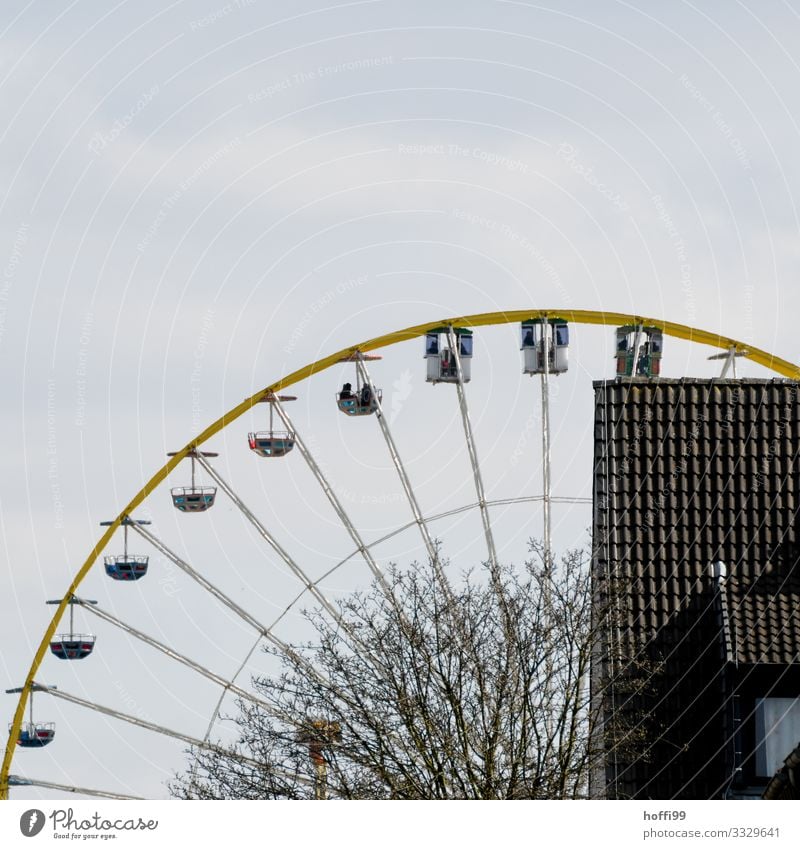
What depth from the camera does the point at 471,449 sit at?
31.1m

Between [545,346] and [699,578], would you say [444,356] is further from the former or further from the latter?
[699,578]

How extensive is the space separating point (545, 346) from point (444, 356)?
1530 millimetres

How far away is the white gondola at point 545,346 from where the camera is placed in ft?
105

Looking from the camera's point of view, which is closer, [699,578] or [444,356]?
[699,578]

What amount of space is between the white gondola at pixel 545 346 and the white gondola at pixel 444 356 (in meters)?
0.88

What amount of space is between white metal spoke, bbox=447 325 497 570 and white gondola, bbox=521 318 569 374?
1030mm

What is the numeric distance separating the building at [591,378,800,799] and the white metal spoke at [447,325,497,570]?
155 centimetres

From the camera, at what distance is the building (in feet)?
86.8

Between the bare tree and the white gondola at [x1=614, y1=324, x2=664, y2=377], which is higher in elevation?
the white gondola at [x1=614, y1=324, x2=664, y2=377]

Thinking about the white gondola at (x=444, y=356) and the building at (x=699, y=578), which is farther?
the white gondola at (x=444, y=356)

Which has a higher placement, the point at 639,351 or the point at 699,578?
the point at 639,351

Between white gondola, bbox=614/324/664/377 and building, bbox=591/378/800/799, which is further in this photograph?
white gondola, bbox=614/324/664/377

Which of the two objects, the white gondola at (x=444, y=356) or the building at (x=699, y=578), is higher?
the white gondola at (x=444, y=356)
